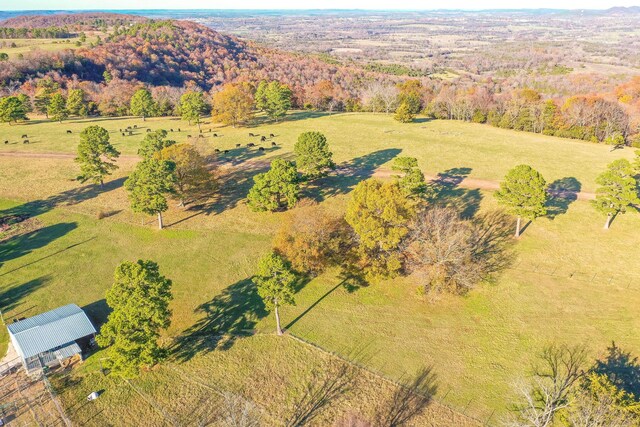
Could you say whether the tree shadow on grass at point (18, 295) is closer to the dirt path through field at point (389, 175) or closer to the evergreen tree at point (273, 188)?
the evergreen tree at point (273, 188)

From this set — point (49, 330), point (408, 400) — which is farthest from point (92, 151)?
point (408, 400)

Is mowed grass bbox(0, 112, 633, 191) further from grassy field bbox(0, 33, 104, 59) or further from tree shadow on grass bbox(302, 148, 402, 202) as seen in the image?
grassy field bbox(0, 33, 104, 59)

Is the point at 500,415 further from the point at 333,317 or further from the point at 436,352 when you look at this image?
the point at 333,317

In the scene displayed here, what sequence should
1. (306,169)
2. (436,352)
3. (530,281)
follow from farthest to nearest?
1. (306,169)
2. (530,281)
3. (436,352)

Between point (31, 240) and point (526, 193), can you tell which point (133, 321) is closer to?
point (31, 240)

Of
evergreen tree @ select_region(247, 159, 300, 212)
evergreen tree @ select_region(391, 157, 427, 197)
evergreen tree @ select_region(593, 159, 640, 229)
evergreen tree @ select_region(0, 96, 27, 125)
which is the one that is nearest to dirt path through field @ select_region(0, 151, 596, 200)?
evergreen tree @ select_region(593, 159, 640, 229)

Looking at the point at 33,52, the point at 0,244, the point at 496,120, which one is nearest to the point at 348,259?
the point at 0,244
